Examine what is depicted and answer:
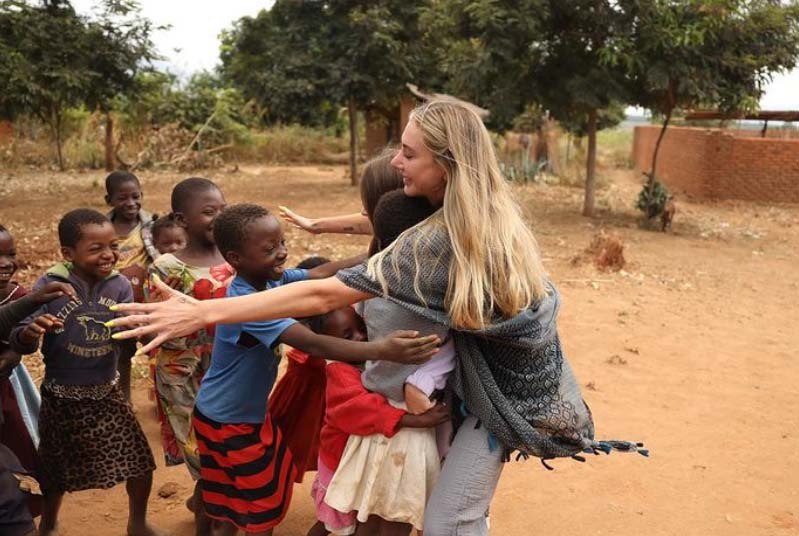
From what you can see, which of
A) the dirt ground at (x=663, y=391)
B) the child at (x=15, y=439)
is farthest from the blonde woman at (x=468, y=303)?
the dirt ground at (x=663, y=391)

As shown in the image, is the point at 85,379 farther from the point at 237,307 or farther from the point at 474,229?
the point at 474,229

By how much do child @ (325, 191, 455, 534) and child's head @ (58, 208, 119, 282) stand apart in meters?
1.08

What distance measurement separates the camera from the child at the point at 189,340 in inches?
119

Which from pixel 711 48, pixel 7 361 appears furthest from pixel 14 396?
pixel 711 48

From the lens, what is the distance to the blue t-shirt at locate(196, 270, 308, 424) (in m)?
2.48

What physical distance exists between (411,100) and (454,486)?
15.4 m

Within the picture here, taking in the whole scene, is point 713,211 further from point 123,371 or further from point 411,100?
point 123,371

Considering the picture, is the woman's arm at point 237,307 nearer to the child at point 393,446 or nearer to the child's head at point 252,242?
the child at point 393,446

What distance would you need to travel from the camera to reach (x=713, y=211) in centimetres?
1455

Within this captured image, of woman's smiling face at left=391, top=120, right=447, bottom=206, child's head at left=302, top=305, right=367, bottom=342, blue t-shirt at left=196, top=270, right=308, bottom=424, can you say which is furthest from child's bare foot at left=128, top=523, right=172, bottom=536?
woman's smiling face at left=391, top=120, right=447, bottom=206

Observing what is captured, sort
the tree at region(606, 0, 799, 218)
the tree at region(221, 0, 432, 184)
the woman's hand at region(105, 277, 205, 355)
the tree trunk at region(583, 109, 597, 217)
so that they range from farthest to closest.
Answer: the tree at region(221, 0, 432, 184), the tree trunk at region(583, 109, 597, 217), the tree at region(606, 0, 799, 218), the woman's hand at region(105, 277, 205, 355)

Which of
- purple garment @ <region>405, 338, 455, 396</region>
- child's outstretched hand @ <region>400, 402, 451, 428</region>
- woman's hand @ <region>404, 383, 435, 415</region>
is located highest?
purple garment @ <region>405, 338, 455, 396</region>

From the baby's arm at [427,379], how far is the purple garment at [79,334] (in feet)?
4.05

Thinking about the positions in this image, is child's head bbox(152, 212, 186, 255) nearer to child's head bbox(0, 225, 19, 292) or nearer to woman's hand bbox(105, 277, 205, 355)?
child's head bbox(0, 225, 19, 292)
